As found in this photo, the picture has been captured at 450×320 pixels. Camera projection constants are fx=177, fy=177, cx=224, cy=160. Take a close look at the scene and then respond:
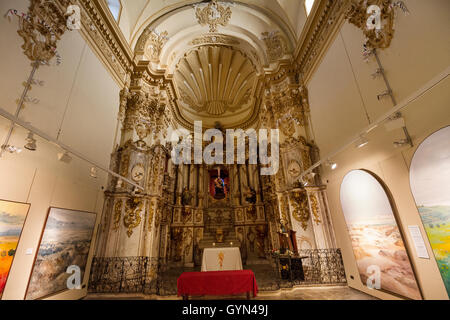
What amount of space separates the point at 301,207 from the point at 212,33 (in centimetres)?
992

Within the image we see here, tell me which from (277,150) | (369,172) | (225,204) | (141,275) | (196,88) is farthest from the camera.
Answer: (196,88)

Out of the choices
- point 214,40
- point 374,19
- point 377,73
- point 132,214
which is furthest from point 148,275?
point 214,40

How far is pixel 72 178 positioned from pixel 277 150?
7.25 metres

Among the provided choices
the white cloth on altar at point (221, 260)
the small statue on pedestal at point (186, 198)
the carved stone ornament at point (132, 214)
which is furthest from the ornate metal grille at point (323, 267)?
the small statue on pedestal at point (186, 198)

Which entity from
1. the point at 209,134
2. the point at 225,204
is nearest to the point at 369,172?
the point at 225,204

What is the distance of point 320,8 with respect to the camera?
597 cm

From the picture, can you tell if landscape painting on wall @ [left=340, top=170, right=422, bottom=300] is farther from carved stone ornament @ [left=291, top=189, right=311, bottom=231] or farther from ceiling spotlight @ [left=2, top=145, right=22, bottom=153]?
ceiling spotlight @ [left=2, top=145, right=22, bottom=153]

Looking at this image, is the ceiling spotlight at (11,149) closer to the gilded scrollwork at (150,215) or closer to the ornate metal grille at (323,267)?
the gilded scrollwork at (150,215)

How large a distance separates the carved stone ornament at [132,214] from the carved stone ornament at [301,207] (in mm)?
5659

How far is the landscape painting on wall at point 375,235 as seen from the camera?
343 centimetres

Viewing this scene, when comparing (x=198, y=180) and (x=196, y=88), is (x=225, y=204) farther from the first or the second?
(x=196, y=88)

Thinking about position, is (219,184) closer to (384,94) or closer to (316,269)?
(316,269)

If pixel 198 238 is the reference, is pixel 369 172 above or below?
above

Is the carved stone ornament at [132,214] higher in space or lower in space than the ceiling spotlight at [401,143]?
lower
